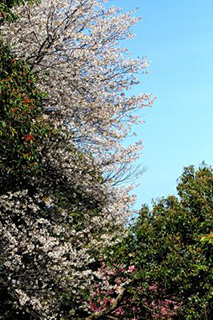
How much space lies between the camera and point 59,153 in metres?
10.7

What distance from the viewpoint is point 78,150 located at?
1177 cm

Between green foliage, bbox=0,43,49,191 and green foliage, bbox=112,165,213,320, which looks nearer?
green foliage, bbox=0,43,49,191

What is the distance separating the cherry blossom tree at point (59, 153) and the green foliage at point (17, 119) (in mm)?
25

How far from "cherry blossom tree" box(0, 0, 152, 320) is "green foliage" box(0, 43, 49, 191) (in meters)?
0.02

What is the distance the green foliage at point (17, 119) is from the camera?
26.8 feet

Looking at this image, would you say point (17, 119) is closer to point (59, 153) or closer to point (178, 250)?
point (59, 153)

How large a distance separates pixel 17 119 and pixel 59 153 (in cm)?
249

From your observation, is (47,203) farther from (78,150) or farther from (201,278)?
(201,278)

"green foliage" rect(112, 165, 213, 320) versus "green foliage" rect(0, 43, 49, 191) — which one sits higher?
"green foliage" rect(0, 43, 49, 191)

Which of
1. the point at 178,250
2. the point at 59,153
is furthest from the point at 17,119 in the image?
the point at 178,250

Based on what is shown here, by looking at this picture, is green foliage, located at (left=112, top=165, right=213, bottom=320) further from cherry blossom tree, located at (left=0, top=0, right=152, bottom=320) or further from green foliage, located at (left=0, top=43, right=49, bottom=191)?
green foliage, located at (left=0, top=43, right=49, bottom=191)

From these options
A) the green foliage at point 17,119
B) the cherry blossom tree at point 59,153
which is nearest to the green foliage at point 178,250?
the cherry blossom tree at point 59,153

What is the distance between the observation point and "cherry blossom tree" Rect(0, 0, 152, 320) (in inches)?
368

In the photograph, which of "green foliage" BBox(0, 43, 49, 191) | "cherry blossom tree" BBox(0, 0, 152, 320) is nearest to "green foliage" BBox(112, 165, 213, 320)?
"cherry blossom tree" BBox(0, 0, 152, 320)
